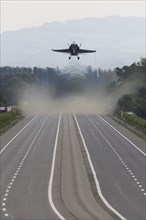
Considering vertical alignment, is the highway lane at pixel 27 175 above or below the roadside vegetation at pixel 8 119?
below

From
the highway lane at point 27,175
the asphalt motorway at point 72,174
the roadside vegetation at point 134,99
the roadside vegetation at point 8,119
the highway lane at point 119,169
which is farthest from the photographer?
the roadside vegetation at point 134,99

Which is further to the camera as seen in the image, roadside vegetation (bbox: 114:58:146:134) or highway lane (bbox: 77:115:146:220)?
roadside vegetation (bbox: 114:58:146:134)

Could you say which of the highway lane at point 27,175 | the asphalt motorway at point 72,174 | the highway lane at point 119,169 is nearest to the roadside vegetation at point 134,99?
the asphalt motorway at point 72,174

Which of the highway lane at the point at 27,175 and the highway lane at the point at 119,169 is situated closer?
the highway lane at the point at 27,175

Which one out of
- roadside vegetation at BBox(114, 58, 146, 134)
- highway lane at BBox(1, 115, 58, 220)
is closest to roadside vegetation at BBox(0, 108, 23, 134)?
highway lane at BBox(1, 115, 58, 220)

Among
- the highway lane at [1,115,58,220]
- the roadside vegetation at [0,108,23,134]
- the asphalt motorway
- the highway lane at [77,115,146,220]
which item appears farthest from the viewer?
the roadside vegetation at [0,108,23,134]

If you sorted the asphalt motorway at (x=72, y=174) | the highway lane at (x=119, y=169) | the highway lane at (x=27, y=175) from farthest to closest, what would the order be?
the highway lane at (x=119, y=169) → the asphalt motorway at (x=72, y=174) → the highway lane at (x=27, y=175)

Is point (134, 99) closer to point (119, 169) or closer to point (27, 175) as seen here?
point (119, 169)

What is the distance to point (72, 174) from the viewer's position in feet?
195

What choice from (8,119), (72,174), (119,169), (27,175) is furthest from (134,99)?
(27,175)

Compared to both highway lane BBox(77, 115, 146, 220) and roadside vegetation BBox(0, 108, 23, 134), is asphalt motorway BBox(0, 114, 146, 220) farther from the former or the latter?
roadside vegetation BBox(0, 108, 23, 134)

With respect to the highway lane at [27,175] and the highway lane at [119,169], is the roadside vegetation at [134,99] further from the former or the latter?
the highway lane at [27,175]

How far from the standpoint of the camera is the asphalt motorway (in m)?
41.9

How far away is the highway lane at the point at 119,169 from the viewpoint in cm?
4534
